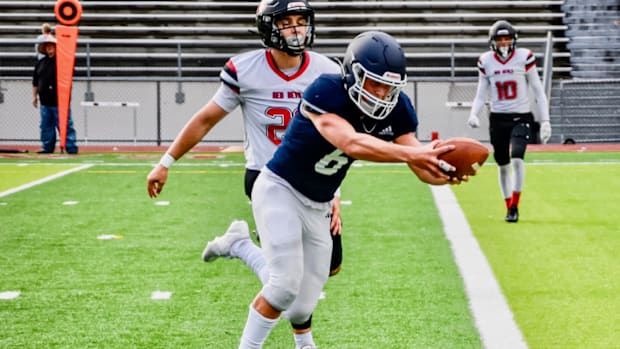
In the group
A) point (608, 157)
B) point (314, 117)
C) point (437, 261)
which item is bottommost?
point (608, 157)

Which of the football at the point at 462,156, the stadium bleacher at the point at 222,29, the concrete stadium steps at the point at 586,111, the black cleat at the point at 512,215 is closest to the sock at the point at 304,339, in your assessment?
the football at the point at 462,156

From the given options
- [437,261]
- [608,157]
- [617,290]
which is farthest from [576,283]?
[608,157]

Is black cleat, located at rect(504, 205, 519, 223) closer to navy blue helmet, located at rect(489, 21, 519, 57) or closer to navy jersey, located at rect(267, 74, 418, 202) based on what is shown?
navy blue helmet, located at rect(489, 21, 519, 57)

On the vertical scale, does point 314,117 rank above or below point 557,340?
above

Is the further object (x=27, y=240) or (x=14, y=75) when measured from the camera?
(x=14, y=75)

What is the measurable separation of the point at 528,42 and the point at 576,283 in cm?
1518

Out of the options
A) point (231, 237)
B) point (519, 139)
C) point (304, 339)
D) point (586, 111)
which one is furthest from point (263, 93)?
point (586, 111)

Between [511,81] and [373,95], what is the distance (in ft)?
21.6

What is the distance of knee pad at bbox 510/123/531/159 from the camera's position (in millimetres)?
10758

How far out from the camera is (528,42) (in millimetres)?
22062

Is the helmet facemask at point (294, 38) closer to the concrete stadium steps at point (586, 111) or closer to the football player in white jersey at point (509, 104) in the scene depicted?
the football player in white jersey at point (509, 104)

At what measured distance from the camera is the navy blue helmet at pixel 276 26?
5.80 m

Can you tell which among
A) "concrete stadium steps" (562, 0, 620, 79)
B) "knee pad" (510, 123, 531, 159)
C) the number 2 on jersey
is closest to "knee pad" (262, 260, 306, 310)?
"knee pad" (510, 123, 531, 159)

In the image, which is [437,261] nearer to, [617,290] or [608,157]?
[617,290]
